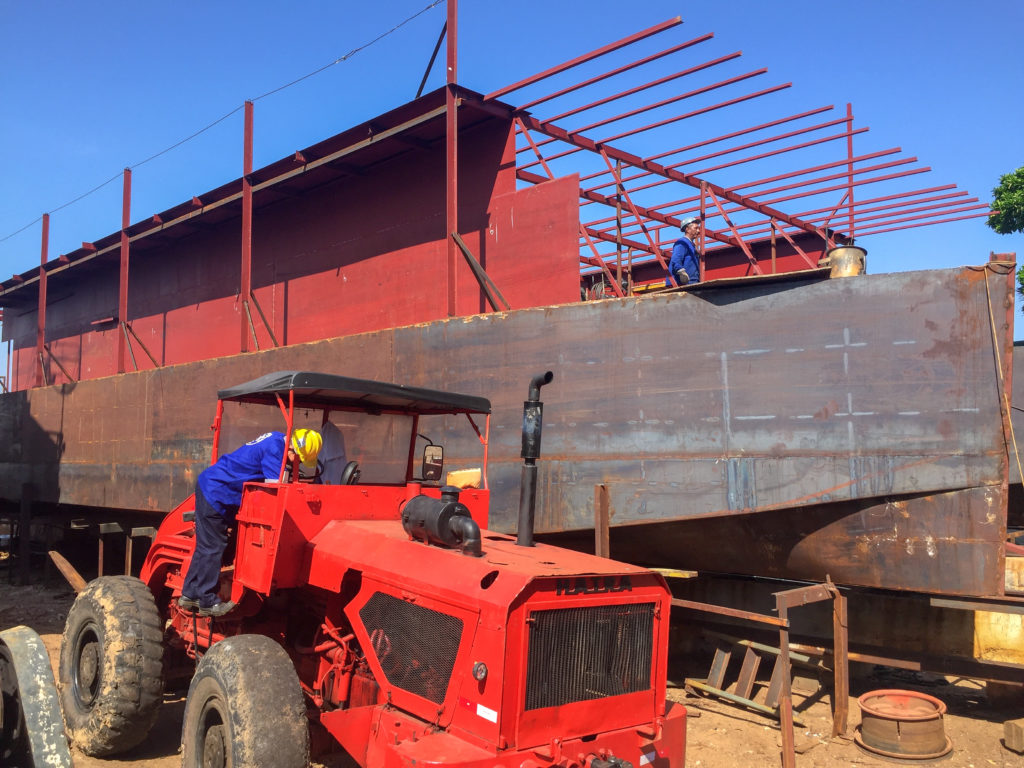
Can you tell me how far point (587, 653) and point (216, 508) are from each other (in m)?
2.63

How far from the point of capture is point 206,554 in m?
5.02

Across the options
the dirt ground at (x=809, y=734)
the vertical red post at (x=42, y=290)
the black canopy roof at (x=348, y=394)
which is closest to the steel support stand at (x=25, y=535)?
the vertical red post at (x=42, y=290)

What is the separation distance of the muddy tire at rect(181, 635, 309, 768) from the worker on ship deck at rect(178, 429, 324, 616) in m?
0.70

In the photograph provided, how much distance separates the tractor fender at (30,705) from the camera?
335 centimetres

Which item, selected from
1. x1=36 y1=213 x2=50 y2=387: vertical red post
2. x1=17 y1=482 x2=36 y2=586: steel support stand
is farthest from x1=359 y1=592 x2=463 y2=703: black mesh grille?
x1=36 y1=213 x2=50 y2=387: vertical red post

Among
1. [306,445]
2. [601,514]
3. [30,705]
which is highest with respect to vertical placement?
[306,445]

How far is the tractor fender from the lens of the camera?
11.0ft

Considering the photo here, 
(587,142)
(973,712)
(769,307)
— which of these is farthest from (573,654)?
(587,142)

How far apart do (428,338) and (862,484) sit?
4.37 meters

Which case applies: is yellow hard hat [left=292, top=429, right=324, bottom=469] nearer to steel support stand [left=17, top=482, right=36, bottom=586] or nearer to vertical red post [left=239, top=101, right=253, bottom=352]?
vertical red post [left=239, top=101, right=253, bottom=352]

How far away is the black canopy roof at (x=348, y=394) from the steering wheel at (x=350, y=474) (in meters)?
0.46

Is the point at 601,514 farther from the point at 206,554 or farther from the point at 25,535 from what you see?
the point at 25,535

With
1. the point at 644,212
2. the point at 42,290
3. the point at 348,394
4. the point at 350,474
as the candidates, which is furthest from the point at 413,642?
the point at 42,290

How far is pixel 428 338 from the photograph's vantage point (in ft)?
27.3
